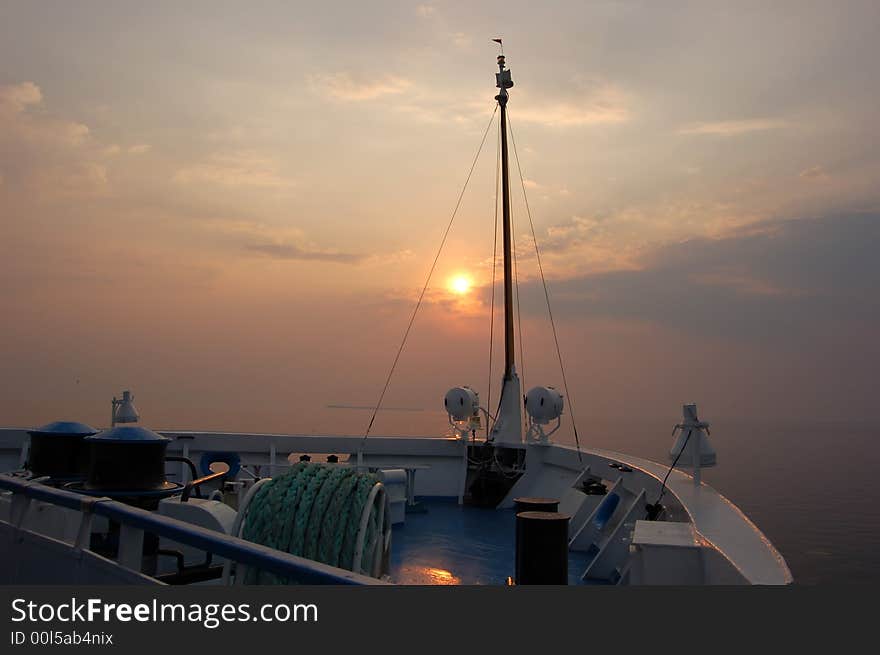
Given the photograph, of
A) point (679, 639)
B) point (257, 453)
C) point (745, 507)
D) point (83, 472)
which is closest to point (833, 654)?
point (679, 639)

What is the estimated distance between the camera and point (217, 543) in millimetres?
3652

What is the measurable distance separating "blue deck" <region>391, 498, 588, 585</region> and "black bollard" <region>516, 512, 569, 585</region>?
2.38 m

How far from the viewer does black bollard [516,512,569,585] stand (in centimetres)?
564

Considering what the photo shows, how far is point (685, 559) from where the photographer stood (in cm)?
474

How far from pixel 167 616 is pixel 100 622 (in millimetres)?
355

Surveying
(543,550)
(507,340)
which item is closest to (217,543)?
(543,550)

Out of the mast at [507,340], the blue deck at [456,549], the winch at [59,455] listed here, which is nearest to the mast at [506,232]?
the mast at [507,340]

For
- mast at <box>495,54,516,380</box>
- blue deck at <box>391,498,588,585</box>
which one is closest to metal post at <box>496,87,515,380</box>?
→ mast at <box>495,54,516,380</box>

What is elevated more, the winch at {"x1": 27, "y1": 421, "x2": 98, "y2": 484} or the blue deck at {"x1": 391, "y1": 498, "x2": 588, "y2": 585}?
the winch at {"x1": 27, "y1": 421, "x2": 98, "y2": 484}

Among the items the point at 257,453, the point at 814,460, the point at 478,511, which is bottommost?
the point at 814,460

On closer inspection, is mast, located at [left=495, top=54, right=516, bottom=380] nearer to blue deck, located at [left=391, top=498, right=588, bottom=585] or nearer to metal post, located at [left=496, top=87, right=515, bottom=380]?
metal post, located at [left=496, top=87, right=515, bottom=380]

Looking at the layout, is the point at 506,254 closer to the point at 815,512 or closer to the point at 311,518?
the point at 311,518

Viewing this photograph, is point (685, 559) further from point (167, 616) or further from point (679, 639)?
point (167, 616)

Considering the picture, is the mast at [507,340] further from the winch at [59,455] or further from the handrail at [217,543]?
the handrail at [217,543]
